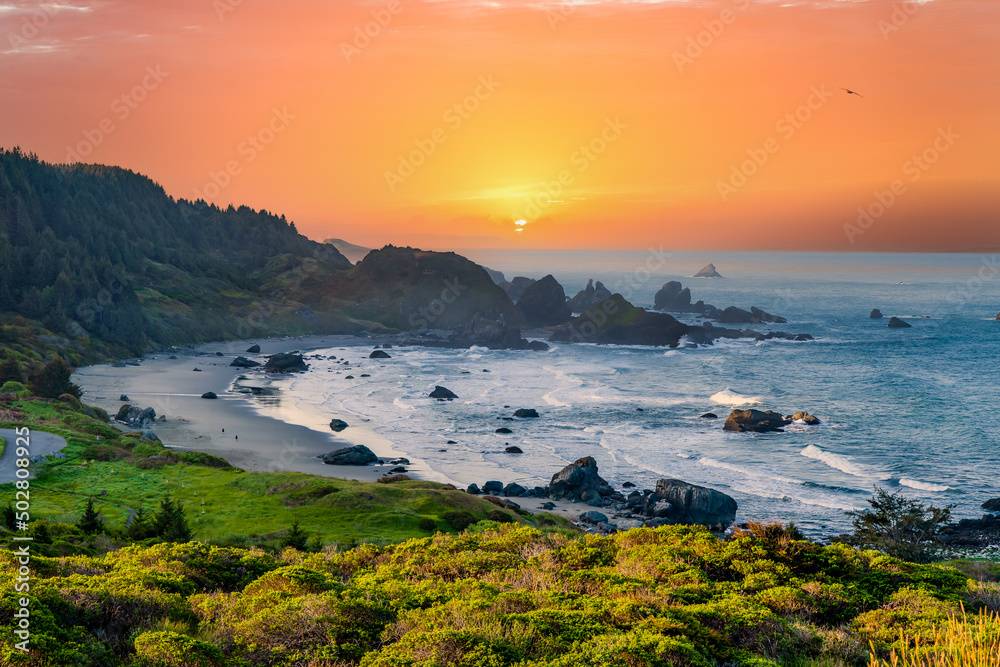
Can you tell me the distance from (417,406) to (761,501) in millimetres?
47164

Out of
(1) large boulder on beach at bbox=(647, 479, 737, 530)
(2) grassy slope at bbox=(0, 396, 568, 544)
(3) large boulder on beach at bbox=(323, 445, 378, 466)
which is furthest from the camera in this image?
(3) large boulder on beach at bbox=(323, 445, 378, 466)

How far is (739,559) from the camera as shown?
63.0 ft

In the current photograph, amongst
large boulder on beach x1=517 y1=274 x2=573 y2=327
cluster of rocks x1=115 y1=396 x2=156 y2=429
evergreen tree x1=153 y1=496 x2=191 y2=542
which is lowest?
cluster of rocks x1=115 y1=396 x2=156 y2=429

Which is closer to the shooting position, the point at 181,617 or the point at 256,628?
the point at 256,628

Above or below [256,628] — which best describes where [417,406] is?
below

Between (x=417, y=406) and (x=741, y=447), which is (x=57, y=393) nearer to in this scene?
(x=417, y=406)

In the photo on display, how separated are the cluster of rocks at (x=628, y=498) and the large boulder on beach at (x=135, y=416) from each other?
126 feet

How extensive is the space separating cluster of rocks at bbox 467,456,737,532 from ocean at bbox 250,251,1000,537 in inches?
103

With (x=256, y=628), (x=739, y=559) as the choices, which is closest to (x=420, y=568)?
(x=256, y=628)

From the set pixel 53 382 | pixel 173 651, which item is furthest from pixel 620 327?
pixel 173 651

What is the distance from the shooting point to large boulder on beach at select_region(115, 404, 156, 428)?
2874 inches

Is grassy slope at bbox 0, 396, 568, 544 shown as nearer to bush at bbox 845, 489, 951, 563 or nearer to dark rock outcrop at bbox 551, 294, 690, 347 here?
bush at bbox 845, 489, 951, 563

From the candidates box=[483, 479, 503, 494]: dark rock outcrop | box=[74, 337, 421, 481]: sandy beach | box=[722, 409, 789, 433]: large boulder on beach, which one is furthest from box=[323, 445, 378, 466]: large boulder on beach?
box=[722, 409, 789, 433]: large boulder on beach

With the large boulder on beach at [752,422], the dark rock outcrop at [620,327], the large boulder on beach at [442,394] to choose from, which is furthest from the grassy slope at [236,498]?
the dark rock outcrop at [620,327]
